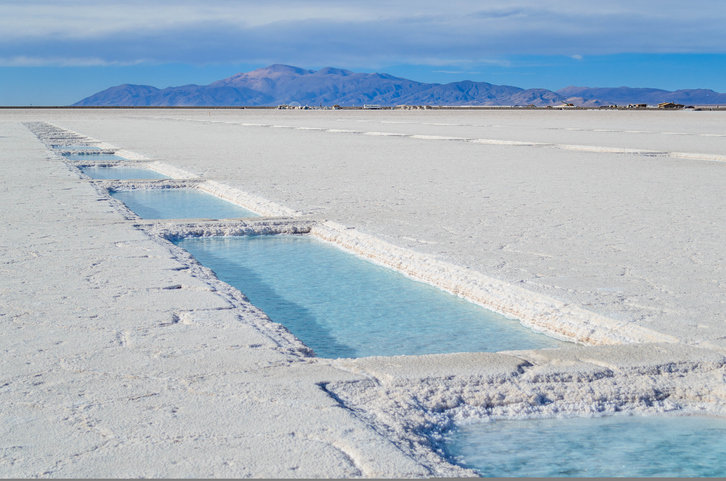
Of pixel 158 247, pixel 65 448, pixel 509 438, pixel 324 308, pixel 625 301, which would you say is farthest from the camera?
pixel 158 247

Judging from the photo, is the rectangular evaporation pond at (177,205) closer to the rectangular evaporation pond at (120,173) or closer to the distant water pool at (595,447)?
the rectangular evaporation pond at (120,173)

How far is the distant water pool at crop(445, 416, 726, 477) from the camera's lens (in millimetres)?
2344

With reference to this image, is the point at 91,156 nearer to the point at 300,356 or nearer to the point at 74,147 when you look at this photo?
the point at 74,147

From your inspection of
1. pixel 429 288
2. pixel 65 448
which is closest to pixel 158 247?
pixel 429 288

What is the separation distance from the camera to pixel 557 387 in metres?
2.82

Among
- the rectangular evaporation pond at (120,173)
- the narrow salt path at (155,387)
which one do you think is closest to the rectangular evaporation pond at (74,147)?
the rectangular evaporation pond at (120,173)

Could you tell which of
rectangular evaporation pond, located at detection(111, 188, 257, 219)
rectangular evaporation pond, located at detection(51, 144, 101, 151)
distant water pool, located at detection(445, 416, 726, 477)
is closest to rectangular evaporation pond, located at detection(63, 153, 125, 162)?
rectangular evaporation pond, located at detection(51, 144, 101, 151)

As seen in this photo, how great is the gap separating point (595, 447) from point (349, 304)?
84.2 inches

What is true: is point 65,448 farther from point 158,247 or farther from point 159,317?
point 158,247

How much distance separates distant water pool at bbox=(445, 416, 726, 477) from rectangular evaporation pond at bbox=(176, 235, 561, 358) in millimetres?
897

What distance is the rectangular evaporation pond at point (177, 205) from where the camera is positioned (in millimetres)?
7539

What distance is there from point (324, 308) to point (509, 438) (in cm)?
201

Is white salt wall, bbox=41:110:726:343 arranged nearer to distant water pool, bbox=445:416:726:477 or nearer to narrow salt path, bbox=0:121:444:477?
distant water pool, bbox=445:416:726:477

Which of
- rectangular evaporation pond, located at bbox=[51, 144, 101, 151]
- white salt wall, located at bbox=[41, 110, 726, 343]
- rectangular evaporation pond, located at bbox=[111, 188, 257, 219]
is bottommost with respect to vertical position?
rectangular evaporation pond, located at bbox=[111, 188, 257, 219]
